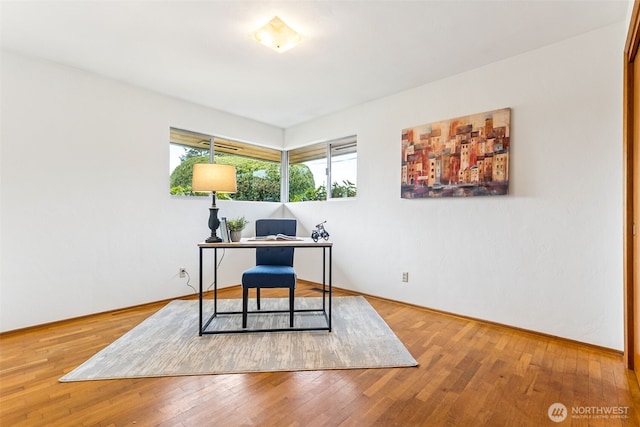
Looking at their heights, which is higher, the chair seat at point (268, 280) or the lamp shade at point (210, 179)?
the lamp shade at point (210, 179)

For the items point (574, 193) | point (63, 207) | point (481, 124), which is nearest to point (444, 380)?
point (574, 193)

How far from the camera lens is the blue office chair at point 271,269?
2605 mm

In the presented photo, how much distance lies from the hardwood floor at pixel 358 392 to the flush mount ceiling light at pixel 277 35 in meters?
2.40

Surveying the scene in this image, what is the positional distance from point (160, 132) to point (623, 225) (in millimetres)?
4383

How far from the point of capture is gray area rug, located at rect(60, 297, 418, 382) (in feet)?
6.57

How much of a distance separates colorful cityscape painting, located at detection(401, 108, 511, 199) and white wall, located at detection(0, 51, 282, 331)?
107 inches

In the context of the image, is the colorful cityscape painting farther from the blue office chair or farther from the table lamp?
the table lamp

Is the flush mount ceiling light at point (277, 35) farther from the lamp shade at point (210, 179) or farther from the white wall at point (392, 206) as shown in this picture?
the white wall at point (392, 206)

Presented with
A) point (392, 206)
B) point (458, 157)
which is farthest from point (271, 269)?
point (458, 157)

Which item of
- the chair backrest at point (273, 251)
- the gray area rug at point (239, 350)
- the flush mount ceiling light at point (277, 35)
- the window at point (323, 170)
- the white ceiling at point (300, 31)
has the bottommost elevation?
the gray area rug at point (239, 350)

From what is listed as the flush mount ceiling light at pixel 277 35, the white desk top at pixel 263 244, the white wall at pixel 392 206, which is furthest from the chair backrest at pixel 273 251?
the flush mount ceiling light at pixel 277 35

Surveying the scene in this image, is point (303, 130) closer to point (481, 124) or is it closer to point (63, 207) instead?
point (481, 124)

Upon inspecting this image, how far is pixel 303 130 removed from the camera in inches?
184

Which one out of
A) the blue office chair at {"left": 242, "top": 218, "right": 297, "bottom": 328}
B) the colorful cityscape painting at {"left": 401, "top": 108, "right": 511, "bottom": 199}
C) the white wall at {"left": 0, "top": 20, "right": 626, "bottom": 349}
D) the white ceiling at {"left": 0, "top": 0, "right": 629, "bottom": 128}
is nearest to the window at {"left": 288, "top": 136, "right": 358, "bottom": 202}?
the white wall at {"left": 0, "top": 20, "right": 626, "bottom": 349}
